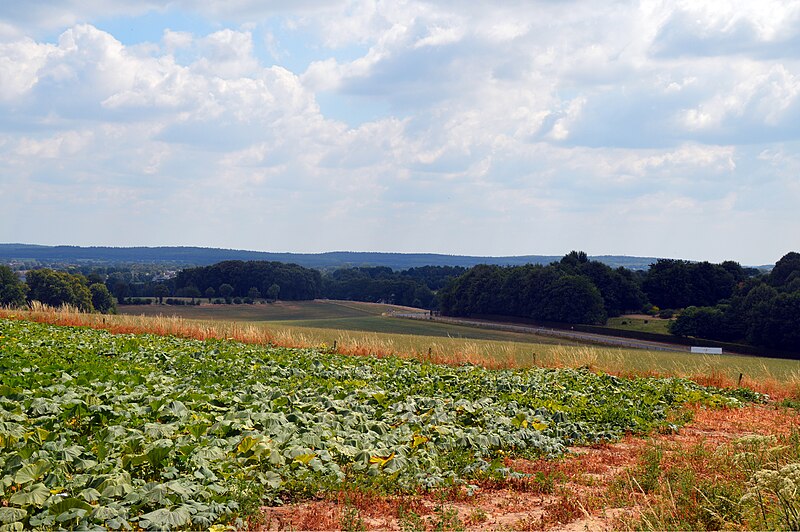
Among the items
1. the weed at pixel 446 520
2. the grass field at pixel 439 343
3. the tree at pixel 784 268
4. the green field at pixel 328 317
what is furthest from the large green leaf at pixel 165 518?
the tree at pixel 784 268

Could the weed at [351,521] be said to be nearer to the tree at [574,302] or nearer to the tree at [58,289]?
the tree at [58,289]

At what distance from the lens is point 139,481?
302 inches

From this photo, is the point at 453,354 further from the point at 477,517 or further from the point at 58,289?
the point at 58,289

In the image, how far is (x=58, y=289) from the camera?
3086 inches

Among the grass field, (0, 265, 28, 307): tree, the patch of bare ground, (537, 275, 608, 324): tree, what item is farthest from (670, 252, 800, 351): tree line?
(0, 265, 28, 307): tree

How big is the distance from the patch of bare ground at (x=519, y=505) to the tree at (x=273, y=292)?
114m

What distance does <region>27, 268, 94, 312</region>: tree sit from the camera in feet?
257

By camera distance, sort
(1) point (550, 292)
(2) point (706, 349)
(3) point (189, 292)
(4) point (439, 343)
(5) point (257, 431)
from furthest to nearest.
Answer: (3) point (189, 292), (1) point (550, 292), (2) point (706, 349), (4) point (439, 343), (5) point (257, 431)

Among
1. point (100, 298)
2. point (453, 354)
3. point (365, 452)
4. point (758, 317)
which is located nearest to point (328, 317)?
point (100, 298)

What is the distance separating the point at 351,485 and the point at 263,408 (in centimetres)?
300

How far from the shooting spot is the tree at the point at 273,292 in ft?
403

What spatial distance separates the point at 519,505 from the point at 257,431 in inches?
A: 138

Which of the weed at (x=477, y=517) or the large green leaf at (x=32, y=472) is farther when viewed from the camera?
the weed at (x=477, y=517)

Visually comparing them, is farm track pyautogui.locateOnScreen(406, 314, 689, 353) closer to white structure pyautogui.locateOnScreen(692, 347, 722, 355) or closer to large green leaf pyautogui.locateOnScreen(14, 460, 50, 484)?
white structure pyautogui.locateOnScreen(692, 347, 722, 355)
